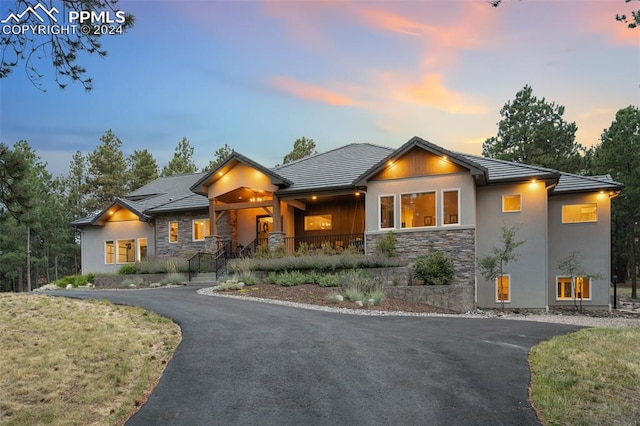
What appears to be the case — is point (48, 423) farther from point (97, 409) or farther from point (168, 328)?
point (168, 328)

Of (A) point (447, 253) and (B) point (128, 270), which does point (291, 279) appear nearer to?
(A) point (447, 253)

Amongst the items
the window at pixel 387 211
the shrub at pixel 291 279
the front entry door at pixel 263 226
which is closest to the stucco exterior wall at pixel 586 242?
the window at pixel 387 211

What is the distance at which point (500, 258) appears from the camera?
16203 millimetres

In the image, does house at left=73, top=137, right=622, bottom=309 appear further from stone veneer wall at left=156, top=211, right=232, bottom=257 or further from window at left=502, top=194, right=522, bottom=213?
stone veneer wall at left=156, top=211, right=232, bottom=257

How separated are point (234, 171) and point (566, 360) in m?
17.2

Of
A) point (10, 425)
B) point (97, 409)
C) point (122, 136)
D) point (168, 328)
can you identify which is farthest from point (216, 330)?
point (122, 136)

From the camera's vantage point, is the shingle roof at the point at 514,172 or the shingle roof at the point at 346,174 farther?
the shingle roof at the point at 346,174

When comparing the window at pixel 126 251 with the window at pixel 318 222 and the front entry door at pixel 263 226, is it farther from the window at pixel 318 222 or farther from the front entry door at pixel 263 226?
the window at pixel 318 222

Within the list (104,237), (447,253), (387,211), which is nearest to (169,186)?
(104,237)

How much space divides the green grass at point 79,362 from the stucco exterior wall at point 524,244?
1333cm

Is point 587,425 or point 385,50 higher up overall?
point 385,50

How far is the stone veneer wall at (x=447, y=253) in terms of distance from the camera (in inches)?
592

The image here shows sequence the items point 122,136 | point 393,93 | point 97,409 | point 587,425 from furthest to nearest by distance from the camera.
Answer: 1. point 122,136
2. point 393,93
3. point 97,409
4. point 587,425

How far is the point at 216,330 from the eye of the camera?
29.0ft
